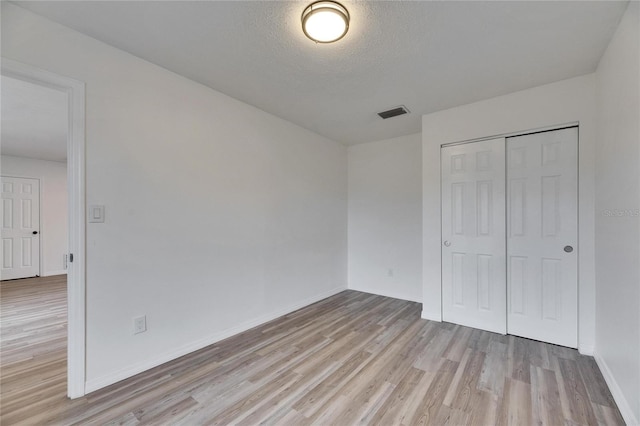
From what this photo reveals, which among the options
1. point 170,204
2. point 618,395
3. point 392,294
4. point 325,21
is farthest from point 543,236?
point 170,204

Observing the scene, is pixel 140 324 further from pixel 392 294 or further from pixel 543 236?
pixel 543 236

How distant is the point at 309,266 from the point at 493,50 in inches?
119

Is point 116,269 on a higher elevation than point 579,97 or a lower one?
lower

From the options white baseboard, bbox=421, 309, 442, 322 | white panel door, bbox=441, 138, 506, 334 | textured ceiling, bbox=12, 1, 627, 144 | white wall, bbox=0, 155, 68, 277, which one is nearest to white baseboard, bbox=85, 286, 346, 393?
white baseboard, bbox=421, 309, 442, 322

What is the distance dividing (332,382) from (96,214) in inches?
82.3

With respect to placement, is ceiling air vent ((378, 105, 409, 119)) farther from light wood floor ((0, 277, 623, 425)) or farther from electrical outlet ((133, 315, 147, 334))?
electrical outlet ((133, 315, 147, 334))

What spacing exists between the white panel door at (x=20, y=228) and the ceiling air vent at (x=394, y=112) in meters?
6.96

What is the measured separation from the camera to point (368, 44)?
1938 mm

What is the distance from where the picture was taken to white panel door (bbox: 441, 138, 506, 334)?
9.13 feet

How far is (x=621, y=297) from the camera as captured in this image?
1.70 m

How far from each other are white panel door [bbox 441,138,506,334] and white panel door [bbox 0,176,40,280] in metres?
7.62

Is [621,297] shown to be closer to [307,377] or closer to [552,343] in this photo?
[552,343]

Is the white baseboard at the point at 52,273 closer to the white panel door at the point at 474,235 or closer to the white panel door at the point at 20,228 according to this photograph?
the white panel door at the point at 20,228

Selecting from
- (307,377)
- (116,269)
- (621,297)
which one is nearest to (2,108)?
(116,269)
